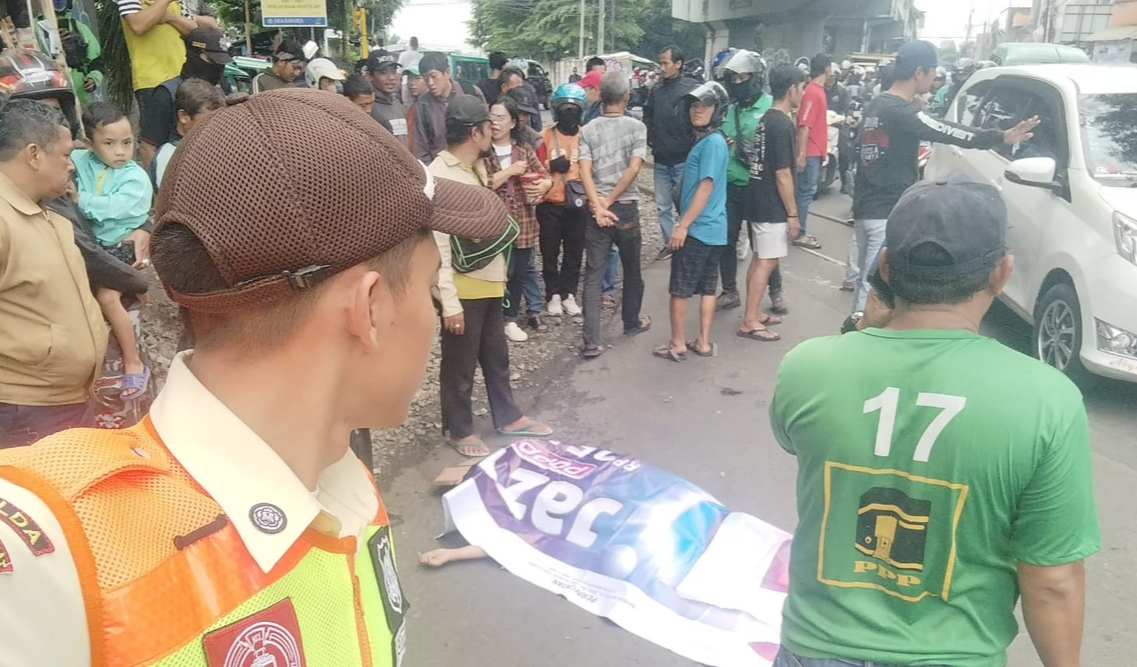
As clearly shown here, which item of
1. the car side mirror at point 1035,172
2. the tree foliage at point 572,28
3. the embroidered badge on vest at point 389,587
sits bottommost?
the embroidered badge on vest at point 389,587

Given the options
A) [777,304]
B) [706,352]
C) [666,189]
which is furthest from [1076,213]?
[666,189]

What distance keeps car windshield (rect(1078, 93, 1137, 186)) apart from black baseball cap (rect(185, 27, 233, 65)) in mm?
5634

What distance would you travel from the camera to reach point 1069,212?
15.7ft

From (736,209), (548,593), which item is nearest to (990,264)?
(548,593)

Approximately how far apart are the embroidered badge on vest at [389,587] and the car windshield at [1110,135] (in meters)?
5.04

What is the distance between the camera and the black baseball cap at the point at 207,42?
17.7 feet

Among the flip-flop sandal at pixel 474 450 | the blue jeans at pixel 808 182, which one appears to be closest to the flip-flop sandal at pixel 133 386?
the flip-flop sandal at pixel 474 450

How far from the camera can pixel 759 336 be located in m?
5.93

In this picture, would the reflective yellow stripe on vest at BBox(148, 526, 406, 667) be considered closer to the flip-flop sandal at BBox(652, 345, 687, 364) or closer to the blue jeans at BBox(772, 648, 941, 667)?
the blue jeans at BBox(772, 648, 941, 667)

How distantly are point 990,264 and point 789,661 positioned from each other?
934 mm

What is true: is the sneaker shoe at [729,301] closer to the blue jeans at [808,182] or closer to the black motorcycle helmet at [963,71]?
the blue jeans at [808,182]

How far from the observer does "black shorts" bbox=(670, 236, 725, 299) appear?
5.42 metres

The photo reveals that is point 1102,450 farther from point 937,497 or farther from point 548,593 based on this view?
point 937,497

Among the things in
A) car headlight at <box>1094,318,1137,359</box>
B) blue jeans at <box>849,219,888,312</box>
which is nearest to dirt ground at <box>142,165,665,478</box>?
blue jeans at <box>849,219,888,312</box>
